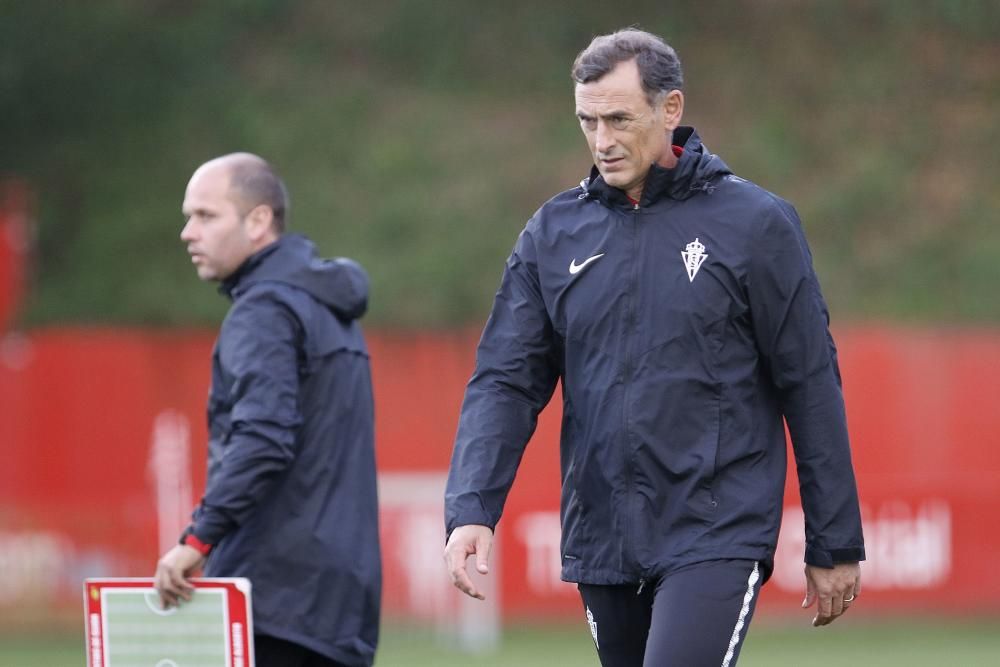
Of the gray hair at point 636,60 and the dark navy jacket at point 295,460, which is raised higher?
the gray hair at point 636,60

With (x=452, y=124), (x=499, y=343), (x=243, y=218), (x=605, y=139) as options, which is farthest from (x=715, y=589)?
(x=452, y=124)

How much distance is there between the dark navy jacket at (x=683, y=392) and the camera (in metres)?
4.47

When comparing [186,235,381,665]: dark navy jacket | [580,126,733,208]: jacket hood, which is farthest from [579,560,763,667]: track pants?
[186,235,381,665]: dark navy jacket

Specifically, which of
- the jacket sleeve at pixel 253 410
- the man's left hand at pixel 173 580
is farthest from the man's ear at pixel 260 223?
the man's left hand at pixel 173 580

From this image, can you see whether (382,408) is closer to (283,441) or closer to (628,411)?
(283,441)

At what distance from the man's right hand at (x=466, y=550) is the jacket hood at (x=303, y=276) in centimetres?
137

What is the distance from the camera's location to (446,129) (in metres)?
23.7

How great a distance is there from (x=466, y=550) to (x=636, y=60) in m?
1.40

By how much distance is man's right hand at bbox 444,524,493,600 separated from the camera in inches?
175

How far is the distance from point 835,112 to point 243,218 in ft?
62.9

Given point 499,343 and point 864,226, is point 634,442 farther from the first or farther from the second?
point 864,226

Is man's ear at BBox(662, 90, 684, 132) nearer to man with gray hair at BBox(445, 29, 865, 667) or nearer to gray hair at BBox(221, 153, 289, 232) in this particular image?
man with gray hair at BBox(445, 29, 865, 667)

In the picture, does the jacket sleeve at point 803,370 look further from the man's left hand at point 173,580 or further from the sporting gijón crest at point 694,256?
the man's left hand at point 173,580

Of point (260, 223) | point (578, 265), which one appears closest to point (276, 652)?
point (260, 223)
